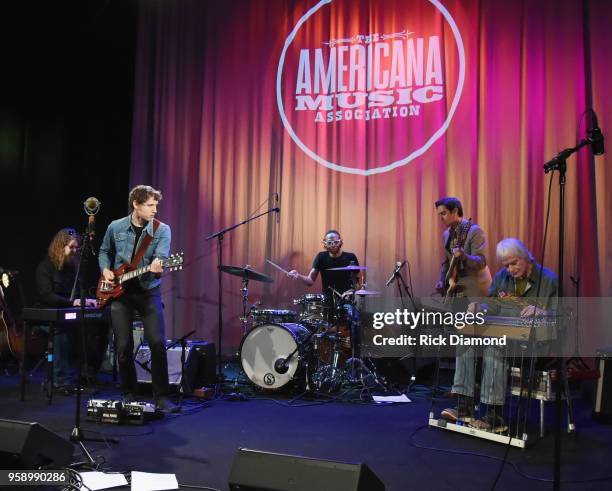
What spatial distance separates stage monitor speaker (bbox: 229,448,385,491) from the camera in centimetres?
225

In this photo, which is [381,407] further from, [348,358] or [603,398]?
[603,398]

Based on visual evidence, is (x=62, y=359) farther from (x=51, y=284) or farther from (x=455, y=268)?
(x=455, y=268)

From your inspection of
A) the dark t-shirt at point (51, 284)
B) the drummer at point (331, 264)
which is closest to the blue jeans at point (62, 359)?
the dark t-shirt at point (51, 284)

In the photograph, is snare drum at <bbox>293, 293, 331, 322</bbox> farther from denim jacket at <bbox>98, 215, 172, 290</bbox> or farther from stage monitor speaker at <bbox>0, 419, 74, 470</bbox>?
stage monitor speaker at <bbox>0, 419, 74, 470</bbox>

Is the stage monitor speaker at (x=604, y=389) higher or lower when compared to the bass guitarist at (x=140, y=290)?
lower

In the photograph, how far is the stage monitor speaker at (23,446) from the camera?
2574mm

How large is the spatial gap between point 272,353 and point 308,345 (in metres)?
0.37

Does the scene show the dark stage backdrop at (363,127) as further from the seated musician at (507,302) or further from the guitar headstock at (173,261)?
the guitar headstock at (173,261)

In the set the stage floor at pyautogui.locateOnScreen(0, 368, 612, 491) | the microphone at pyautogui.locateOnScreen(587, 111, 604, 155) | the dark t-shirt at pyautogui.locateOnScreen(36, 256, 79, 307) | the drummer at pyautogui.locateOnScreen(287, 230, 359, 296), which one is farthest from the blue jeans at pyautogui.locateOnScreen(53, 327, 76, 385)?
the microphone at pyautogui.locateOnScreen(587, 111, 604, 155)

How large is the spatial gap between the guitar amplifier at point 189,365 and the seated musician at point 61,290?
77 cm

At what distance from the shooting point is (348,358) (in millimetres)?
6254

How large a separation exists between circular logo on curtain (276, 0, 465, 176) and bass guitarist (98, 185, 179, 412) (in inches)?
124

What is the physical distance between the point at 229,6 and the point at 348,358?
5128 millimetres

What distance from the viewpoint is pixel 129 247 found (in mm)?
Answer: 5113
